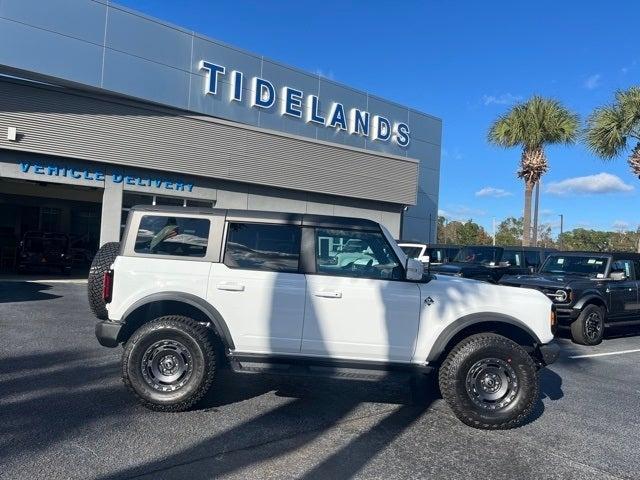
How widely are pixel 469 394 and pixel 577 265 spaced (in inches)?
292

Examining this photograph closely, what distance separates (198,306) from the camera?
5.01m

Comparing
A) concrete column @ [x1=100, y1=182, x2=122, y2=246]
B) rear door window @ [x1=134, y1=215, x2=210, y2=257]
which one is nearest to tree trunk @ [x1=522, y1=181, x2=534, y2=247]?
concrete column @ [x1=100, y1=182, x2=122, y2=246]

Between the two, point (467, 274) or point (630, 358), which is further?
point (467, 274)

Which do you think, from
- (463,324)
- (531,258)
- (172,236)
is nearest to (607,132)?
(531,258)

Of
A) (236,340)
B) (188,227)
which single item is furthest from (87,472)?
(188,227)

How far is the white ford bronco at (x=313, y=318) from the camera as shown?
4.95m

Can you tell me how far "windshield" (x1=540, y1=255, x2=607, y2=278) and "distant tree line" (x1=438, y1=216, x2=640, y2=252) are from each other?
129 ft

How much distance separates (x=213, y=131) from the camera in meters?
18.8

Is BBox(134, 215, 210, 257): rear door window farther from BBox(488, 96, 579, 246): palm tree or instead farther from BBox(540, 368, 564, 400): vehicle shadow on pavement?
BBox(488, 96, 579, 246): palm tree

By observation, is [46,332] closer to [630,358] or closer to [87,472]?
[87,472]

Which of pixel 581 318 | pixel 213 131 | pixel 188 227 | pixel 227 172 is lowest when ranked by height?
pixel 581 318

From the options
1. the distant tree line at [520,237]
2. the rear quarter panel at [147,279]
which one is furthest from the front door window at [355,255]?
the distant tree line at [520,237]

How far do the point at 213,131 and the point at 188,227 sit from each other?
14.2m

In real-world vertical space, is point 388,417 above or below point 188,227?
below
